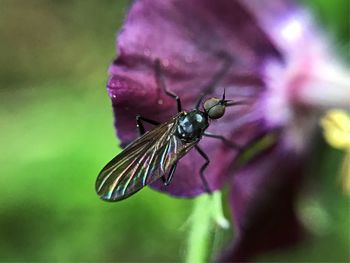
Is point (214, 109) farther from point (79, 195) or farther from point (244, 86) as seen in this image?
point (79, 195)

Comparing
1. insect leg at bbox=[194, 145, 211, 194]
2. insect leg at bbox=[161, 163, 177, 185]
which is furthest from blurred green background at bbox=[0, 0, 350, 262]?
insect leg at bbox=[161, 163, 177, 185]

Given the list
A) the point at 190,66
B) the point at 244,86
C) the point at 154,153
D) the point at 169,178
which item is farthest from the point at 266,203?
the point at 154,153

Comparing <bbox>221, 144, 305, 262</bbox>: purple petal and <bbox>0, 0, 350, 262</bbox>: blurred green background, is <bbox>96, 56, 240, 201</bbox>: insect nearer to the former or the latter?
<bbox>221, 144, 305, 262</bbox>: purple petal

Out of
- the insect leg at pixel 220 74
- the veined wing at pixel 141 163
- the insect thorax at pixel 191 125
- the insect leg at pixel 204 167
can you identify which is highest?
the insect leg at pixel 220 74

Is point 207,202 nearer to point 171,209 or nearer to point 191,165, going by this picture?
point 191,165

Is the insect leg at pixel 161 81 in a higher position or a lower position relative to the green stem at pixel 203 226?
higher

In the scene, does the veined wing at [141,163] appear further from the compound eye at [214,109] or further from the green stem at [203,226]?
the green stem at [203,226]

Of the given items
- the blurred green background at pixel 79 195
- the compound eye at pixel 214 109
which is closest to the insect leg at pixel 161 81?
the compound eye at pixel 214 109
